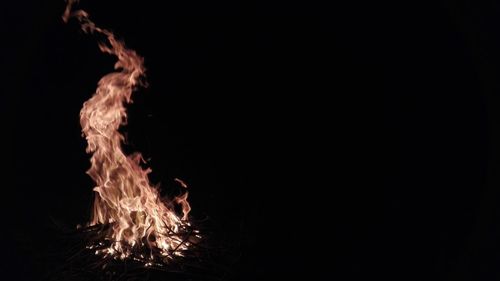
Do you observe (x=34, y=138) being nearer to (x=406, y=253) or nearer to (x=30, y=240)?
(x=30, y=240)

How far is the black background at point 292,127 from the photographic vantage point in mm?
2266

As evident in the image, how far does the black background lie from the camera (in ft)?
7.43

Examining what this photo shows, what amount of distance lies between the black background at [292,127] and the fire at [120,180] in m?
0.09

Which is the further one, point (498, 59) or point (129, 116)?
point (129, 116)

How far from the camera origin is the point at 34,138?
2.64 metres

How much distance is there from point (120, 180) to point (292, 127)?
849 mm

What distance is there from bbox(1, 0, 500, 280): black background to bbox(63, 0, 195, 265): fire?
3.4 inches

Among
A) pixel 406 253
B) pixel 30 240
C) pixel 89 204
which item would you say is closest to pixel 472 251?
pixel 406 253

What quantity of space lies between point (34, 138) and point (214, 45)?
1.04 m

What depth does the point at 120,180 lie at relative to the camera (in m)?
2.43

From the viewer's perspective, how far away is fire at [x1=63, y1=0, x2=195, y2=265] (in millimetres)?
2355

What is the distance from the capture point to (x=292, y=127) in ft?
8.13

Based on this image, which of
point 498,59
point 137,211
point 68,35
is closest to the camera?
point 498,59

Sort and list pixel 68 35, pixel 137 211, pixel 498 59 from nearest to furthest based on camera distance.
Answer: pixel 498 59 → pixel 137 211 → pixel 68 35
